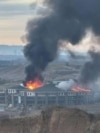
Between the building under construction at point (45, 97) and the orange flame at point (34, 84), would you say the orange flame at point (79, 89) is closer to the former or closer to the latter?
the building under construction at point (45, 97)

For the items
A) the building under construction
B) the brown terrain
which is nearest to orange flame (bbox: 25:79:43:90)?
the building under construction

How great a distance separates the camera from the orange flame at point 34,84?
84625 millimetres

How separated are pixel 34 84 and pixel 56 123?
47.6 meters

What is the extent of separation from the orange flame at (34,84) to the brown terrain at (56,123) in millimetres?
44078

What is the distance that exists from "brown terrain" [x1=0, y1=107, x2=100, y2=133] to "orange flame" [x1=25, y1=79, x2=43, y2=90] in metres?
44.1

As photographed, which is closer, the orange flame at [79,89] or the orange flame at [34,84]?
the orange flame at [34,84]

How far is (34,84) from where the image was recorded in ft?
284

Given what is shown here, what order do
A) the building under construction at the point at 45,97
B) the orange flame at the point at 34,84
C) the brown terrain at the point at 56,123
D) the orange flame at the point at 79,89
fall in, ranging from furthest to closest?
the orange flame at the point at 79,89
the building under construction at the point at 45,97
the orange flame at the point at 34,84
the brown terrain at the point at 56,123

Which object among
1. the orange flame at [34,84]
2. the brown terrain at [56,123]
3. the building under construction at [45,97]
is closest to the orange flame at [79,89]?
the building under construction at [45,97]

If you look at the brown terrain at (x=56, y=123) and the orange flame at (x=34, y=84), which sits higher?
the orange flame at (x=34, y=84)

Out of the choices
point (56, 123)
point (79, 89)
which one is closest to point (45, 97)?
point (79, 89)

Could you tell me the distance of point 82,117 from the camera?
39.0 m

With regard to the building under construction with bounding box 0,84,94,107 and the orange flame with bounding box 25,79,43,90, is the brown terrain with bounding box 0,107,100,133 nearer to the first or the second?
the orange flame with bounding box 25,79,43,90

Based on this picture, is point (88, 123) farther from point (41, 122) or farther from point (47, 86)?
point (47, 86)
